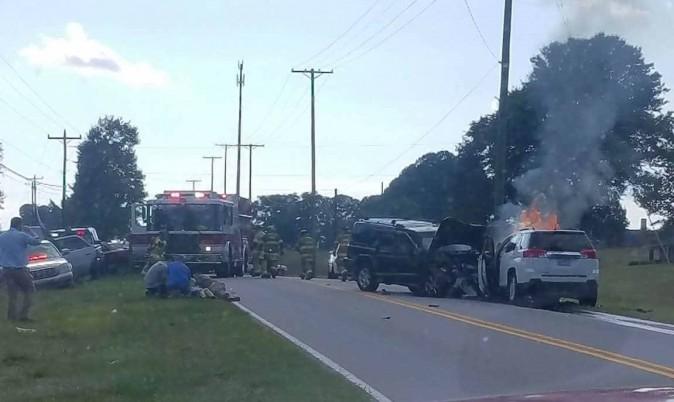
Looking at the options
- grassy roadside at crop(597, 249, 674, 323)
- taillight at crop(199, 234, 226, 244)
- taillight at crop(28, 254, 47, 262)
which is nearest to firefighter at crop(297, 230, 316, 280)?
taillight at crop(199, 234, 226, 244)

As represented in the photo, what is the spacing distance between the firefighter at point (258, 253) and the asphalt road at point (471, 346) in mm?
17760

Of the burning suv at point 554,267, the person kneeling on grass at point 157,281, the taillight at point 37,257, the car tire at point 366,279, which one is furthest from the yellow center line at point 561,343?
the taillight at point 37,257

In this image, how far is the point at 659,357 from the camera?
594 inches

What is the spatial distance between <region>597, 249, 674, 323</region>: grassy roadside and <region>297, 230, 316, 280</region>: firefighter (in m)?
10.6

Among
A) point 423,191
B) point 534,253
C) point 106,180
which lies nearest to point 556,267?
point 534,253

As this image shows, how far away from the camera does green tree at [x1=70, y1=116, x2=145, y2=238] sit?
79.7 metres

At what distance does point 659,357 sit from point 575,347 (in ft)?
4.22

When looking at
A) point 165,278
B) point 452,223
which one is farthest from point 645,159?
point 165,278

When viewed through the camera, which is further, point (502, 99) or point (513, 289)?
point (502, 99)

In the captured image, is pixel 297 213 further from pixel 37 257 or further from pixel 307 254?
pixel 37 257

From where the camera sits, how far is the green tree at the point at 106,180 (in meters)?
79.7

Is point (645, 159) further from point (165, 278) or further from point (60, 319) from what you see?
point (60, 319)

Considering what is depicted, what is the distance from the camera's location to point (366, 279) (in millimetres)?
30781

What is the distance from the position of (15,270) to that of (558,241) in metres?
11.6
